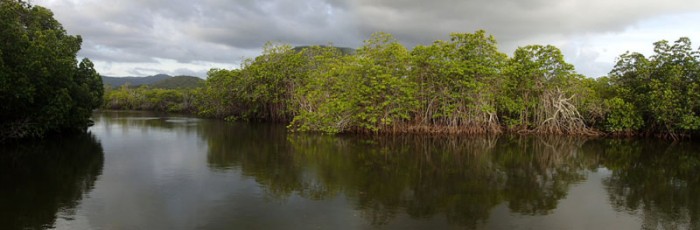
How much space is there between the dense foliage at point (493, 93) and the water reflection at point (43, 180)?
14.9 metres

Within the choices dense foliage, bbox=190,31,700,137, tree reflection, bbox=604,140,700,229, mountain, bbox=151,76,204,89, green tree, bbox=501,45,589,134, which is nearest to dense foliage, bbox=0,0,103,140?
dense foliage, bbox=190,31,700,137

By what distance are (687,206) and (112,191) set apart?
52.4 feet

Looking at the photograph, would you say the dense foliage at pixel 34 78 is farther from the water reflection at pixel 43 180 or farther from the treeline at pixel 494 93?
the treeline at pixel 494 93

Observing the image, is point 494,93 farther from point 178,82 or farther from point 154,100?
point 178,82

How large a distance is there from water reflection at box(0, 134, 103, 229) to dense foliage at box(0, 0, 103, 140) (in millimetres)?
1581

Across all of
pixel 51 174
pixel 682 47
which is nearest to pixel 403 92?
pixel 682 47

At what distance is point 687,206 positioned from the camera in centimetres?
1106

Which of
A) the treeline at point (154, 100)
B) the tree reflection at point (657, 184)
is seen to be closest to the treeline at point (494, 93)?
the tree reflection at point (657, 184)

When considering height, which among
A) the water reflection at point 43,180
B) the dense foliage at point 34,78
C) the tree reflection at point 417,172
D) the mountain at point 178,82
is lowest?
the water reflection at point 43,180

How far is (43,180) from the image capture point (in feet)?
43.4

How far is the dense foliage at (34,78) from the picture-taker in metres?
19.8

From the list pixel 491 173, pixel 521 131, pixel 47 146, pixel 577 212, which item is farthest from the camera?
pixel 521 131

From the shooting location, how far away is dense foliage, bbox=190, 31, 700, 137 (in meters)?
28.4

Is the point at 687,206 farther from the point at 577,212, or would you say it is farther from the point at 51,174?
the point at 51,174
